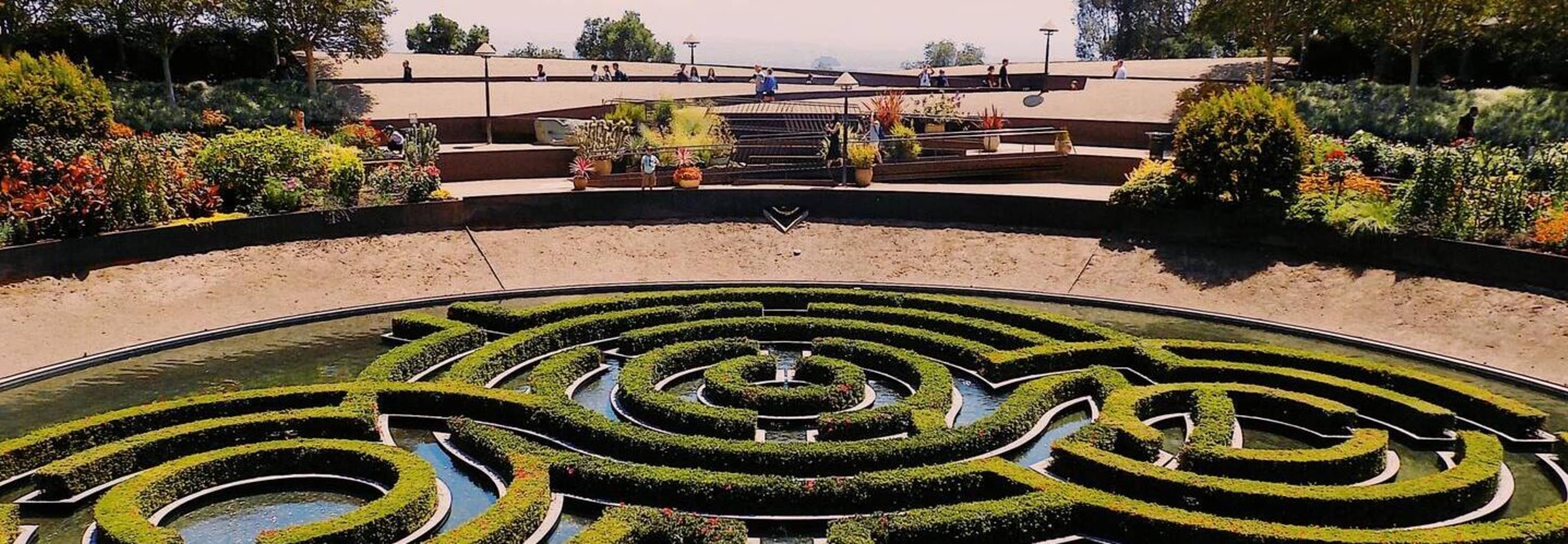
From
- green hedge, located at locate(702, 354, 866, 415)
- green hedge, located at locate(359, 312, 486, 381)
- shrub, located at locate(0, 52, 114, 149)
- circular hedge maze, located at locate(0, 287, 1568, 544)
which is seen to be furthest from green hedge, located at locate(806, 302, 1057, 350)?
shrub, located at locate(0, 52, 114, 149)

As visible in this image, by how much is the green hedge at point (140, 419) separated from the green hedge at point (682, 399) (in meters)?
4.36

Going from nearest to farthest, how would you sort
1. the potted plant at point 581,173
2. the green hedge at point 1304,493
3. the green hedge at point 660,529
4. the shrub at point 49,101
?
1. the green hedge at point 660,529
2. the green hedge at point 1304,493
3. the shrub at point 49,101
4. the potted plant at point 581,173

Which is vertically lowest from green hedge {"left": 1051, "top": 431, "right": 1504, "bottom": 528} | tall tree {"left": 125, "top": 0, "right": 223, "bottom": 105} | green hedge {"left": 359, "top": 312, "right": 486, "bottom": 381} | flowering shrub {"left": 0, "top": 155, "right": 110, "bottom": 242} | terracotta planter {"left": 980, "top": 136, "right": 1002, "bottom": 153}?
green hedge {"left": 1051, "top": 431, "right": 1504, "bottom": 528}

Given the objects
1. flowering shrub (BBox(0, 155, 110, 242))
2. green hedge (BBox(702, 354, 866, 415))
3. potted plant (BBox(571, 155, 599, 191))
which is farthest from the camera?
potted plant (BBox(571, 155, 599, 191))

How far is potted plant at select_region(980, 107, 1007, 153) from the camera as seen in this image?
35.9m

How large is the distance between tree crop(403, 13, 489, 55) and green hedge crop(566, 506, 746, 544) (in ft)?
170

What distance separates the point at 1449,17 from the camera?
34656 millimetres

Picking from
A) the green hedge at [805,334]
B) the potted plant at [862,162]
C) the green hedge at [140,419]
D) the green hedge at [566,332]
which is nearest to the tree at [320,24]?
the potted plant at [862,162]

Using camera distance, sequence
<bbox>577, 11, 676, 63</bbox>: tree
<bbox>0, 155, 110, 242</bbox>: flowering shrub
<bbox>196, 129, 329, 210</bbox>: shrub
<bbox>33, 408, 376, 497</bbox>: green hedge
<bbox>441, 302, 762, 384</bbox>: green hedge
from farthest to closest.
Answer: <bbox>577, 11, 676, 63</bbox>: tree → <bbox>196, 129, 329, 210</bbox>: shrub → <bbox>0, 155, 110, 242</bbox>: flowering shrub → <bbox>441, 302, 762, 384</bbox>: green hedge → <bbox>33, 408, 376, 497</bbox>: green hedge

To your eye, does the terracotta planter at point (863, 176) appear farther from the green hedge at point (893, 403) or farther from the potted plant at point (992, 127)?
the green hedge at point (893, 403)

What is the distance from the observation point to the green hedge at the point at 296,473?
13344 mm

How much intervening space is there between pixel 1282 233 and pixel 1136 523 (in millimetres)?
14537

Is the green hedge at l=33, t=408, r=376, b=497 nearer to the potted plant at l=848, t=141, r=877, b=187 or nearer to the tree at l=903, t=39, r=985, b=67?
the potted plant at l=848, t=141, r=877, b=187

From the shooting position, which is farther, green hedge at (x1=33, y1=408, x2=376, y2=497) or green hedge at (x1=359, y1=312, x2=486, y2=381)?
green hedge at (x1=359, y1=312, x2=486, y2=381)
